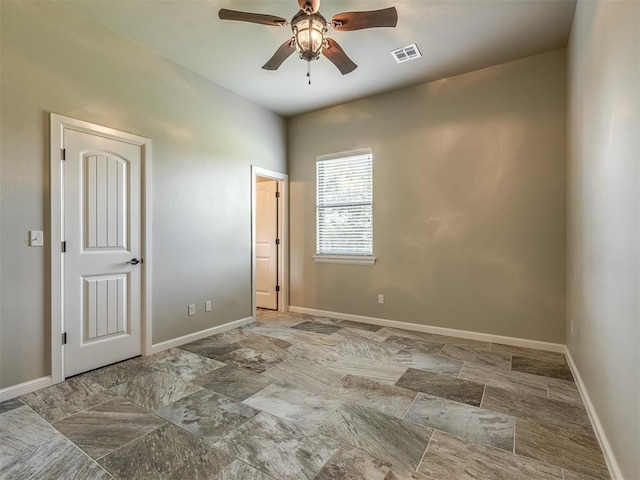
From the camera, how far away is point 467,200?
375 centimetres

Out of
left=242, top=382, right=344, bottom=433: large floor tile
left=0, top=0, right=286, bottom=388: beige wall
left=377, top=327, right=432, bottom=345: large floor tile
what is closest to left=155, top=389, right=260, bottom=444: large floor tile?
left=242, top=382, right=344, bottom=433: large floor tile

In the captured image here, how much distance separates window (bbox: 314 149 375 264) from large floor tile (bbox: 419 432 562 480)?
2.72 meters

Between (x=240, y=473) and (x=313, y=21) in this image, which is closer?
(x=240, y=473)

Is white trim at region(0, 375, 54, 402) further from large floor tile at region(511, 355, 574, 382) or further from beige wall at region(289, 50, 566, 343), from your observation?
large floor tile at region(511, 355, 574, 382)

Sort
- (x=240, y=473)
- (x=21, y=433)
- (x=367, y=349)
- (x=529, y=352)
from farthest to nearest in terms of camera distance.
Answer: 1. (x=367, y=349)
2. (x=529, y=352)
3. (x=21, y=433)
4. (x=240, y=473)

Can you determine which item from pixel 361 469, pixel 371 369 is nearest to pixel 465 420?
pixel 361 469

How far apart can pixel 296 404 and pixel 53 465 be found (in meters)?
1.38

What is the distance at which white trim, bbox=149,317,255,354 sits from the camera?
134 inches

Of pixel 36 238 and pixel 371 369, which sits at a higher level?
pixel 36 238

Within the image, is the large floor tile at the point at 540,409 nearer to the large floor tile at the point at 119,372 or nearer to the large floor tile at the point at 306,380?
the large floor tile at the point at 306,380

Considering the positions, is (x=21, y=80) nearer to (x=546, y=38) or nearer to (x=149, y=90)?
(x=149, y=90)

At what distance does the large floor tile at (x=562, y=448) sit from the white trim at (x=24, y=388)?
3354mm

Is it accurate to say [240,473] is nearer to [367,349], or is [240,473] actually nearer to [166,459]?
[166,459]

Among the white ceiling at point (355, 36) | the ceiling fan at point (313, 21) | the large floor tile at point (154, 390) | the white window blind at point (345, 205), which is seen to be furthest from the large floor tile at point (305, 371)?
the white ceiling at point (355, 36)
